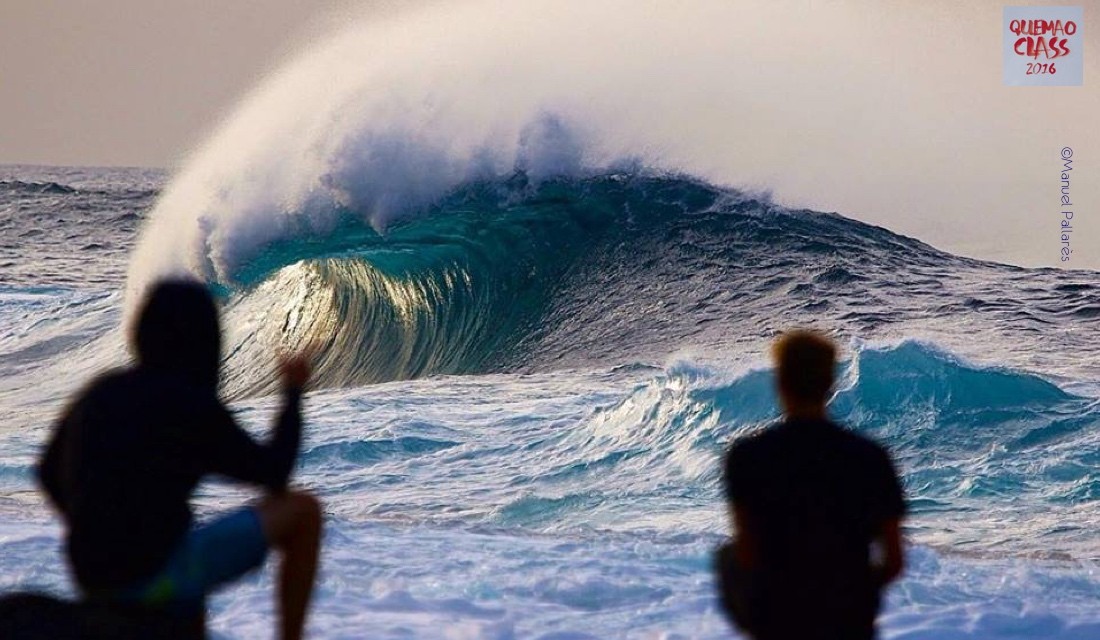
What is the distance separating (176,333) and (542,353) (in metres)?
11.0

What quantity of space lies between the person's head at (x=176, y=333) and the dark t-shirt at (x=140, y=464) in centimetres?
6

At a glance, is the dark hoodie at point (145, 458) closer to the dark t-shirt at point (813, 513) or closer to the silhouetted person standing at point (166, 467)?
the silhouetted person standing at point (166, 467)

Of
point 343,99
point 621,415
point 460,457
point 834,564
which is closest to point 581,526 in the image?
point 460,457

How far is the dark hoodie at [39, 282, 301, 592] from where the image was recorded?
2.64 meters

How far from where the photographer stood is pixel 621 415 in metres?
9.48

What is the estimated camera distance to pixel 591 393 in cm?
1047

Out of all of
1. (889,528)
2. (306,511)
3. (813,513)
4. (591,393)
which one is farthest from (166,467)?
(591,393)

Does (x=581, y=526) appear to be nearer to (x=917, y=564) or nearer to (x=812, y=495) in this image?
(x=917, y=564)

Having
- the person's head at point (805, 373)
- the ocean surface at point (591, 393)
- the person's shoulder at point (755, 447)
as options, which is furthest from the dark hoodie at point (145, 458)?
the ocean surface at point (591, 393)

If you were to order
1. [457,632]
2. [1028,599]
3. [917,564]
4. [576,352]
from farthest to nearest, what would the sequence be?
[576,352]
[917,564]
[1028,599]
[457,632]

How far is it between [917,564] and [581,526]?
83.3 inches

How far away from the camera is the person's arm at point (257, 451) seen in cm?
265

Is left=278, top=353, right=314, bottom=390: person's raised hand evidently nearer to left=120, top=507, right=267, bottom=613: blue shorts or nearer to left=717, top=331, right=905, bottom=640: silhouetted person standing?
left=120, top=507, right=267, bottom=613: blue shorts

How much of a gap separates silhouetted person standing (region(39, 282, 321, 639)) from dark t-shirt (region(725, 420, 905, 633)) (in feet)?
2.89
